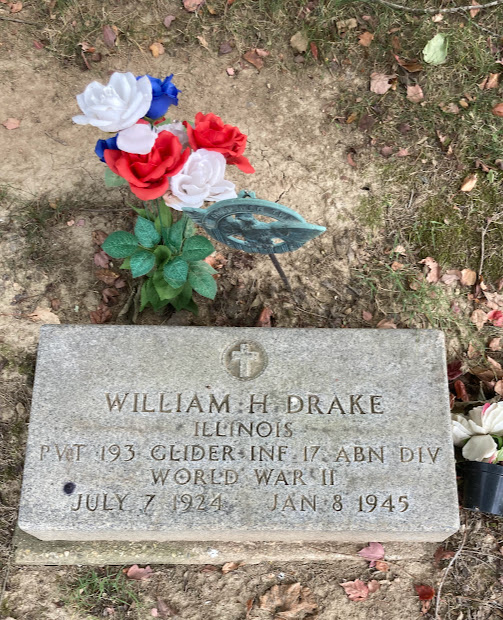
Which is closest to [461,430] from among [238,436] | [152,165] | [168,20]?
[238,436]

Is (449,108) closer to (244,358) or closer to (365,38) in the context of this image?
(365,38)

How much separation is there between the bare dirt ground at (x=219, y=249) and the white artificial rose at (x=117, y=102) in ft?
4.44

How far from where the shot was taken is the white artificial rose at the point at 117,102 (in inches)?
72.9

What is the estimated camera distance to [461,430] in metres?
2.66

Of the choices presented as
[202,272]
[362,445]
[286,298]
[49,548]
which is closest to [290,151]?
[286,298]

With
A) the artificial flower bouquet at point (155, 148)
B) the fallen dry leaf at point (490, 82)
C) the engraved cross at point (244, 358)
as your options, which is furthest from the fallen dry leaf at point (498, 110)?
the engraved cross at point (244, 358)

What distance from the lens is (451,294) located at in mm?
3213

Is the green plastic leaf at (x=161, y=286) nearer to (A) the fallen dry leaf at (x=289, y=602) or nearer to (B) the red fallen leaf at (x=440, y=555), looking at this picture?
(A) the fallen dry leaf at (x=289, y=602)

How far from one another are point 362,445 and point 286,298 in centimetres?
111

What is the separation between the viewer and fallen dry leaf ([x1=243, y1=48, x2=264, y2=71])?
12.0 ft

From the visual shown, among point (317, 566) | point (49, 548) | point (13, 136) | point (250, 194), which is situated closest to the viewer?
point (250, 194)

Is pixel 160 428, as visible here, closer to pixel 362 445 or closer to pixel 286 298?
pixel 362 445

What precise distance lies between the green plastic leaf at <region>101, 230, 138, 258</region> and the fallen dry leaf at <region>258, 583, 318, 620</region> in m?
1.87

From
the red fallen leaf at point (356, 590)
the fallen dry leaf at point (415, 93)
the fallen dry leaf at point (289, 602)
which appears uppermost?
the fallen dry leaf at point (415, 93)
